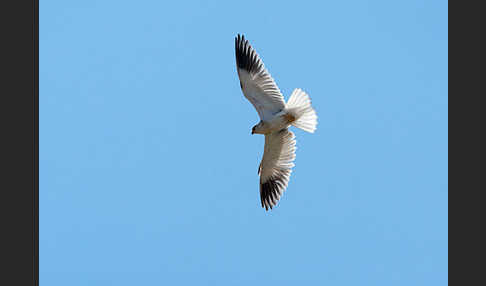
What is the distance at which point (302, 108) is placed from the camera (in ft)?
30.7

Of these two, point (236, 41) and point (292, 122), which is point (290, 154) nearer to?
point (292, 122)

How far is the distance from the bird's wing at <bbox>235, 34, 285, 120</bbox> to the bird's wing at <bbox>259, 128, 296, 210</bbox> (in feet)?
1.83

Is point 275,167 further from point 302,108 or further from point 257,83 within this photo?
point 257,83

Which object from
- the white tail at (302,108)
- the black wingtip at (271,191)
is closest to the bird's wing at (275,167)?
the black wingtip at (271,191)

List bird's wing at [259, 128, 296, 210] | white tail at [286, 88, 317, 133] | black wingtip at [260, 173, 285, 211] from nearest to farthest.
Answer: white tail at [286, 88, 317, 133] < bird's wing at [259, 128, 296, 210] < black wingtip at [260, 173, 285, 211]

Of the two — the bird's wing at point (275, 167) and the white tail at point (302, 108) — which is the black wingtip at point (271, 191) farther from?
the white tail at point (302, 108)

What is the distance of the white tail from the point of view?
9.32 m

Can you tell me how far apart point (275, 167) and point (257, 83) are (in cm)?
157

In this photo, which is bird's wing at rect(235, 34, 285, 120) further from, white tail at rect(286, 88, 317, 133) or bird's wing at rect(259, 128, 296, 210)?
bird's wing at rect(259, 128, 296, 210)

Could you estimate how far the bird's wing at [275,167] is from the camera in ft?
32.4

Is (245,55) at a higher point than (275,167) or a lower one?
higher

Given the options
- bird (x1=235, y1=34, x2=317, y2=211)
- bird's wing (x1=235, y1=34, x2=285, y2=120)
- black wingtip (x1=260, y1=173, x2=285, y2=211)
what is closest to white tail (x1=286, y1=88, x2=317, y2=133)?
bird (x1=235, y1=34, x2=317, y2=211)

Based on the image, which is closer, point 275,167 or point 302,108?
point 302,108

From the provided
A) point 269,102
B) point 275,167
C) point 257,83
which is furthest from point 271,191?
point 257,83
